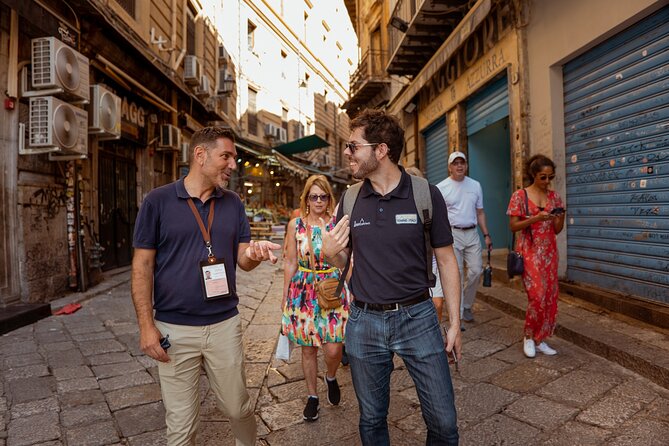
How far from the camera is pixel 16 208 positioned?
562 centimetres

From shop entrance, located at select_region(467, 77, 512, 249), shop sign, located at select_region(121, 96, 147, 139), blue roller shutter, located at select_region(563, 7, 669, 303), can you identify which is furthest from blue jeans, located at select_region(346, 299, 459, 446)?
shop sign, located at select_region(121, 96, 147, 139)

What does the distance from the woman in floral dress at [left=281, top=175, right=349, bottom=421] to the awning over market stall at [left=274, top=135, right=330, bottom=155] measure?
14.3m

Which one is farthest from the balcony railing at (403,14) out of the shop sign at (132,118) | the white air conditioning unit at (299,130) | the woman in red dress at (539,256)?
the white air conditioning unit at (299,130)

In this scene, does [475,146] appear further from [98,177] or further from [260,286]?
[98,177]

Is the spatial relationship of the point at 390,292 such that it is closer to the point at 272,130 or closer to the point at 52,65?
the point at 52,65

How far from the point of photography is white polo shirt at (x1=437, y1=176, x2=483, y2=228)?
4898 millimetres

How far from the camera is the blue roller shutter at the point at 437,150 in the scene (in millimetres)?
10727

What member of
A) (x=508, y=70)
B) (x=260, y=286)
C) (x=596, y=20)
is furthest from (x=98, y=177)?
(x=596, y=20)

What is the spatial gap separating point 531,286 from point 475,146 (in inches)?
237

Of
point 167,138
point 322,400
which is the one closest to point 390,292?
point 322,400

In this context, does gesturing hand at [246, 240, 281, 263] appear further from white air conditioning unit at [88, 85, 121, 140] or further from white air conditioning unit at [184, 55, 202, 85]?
white air conditioning unit at [184, 55, 202, 85]

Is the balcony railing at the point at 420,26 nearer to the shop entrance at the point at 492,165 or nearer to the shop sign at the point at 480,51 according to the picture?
the shop sign at the point at 480,51

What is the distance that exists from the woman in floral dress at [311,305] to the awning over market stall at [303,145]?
46.8ft

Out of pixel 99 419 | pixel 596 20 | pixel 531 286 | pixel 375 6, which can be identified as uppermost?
pixel 375 6
